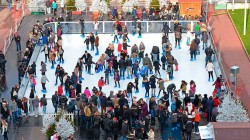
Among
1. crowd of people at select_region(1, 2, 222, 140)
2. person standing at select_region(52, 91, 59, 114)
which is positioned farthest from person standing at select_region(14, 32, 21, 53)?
person standing at select_region(52, 91, 59, 114)

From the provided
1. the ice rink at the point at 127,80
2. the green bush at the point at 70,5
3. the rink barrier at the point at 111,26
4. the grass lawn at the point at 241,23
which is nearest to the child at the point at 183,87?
the ice rink at the point at 127,80

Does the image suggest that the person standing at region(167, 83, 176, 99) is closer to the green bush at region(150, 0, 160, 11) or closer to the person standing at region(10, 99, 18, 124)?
the person standing at region(10, 99, 18, 124)

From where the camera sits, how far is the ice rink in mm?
41281

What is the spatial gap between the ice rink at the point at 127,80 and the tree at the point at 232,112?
4.55 metres

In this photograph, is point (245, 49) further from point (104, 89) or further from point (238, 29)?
point (104, 89)

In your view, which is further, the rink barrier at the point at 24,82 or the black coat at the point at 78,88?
the rink barrier at the point at 24,82

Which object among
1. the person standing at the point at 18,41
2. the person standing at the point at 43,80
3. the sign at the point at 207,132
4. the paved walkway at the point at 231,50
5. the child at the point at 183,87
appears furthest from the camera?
the person standing at the point at 18,41

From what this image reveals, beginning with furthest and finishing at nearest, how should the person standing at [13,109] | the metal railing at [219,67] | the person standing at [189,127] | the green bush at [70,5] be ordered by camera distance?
Answer: the green bush at [70,5]
the metal railing at [219,67]
the person standing at [13,109]
the person standing at [189,127]

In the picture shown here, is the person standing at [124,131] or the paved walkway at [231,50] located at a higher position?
the paved walkway at [231,50]

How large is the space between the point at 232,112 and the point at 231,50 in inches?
476

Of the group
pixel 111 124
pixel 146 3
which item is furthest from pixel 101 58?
pixel 146 3

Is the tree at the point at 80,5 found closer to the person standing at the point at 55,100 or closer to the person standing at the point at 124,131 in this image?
the person standing at the point at 55,100

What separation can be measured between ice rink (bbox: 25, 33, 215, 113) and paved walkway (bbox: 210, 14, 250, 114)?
1759 millimetres

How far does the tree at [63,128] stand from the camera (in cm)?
3481
